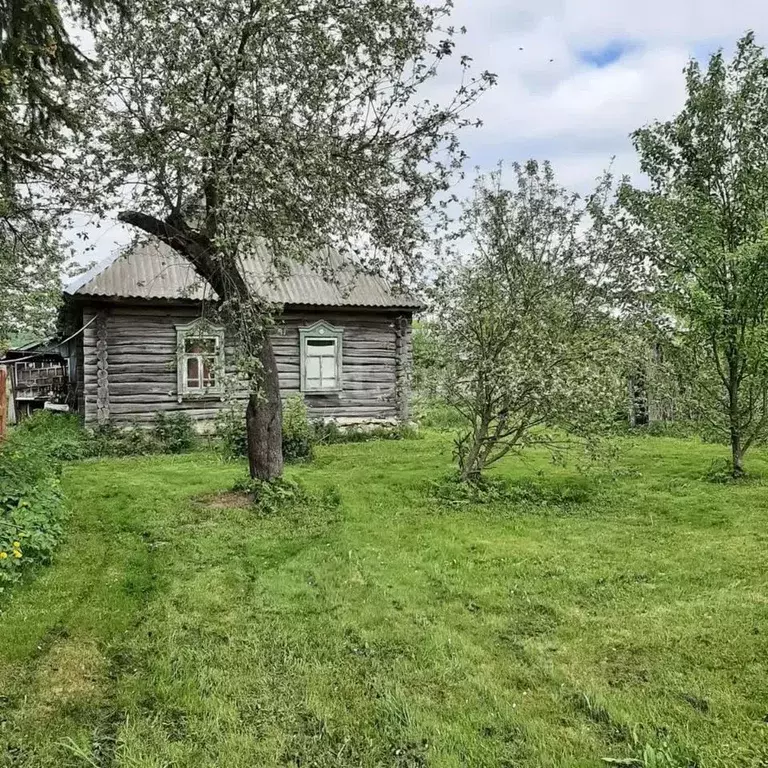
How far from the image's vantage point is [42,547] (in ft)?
18.7

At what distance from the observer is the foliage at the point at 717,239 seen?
8.92 meters

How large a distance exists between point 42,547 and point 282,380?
910 cm

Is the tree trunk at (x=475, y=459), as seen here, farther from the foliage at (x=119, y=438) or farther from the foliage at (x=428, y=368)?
the foliage at (x=119, y=438)

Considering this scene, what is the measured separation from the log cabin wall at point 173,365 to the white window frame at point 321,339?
0.11 m

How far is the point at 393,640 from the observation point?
4160 millimetres

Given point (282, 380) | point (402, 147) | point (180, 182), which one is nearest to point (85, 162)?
point (180, 182)

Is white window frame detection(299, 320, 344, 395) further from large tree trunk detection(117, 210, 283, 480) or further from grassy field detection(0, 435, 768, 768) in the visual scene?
grassy field detection(0, 435, 768, 768)

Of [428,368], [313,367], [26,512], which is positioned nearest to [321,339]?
[313,367]

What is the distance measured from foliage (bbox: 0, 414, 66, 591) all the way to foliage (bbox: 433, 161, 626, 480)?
4.99 m

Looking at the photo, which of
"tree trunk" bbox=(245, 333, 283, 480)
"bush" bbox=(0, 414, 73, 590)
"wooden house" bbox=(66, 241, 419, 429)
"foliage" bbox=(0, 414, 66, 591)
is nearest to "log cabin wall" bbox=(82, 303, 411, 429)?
"wooden house" bbox=(66, 241, 419, 429)

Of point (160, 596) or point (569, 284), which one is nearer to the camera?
point (160, 596)

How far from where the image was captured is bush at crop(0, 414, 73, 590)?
524cm

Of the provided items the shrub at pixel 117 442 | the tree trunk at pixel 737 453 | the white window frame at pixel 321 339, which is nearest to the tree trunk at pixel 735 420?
the tree trunk at pixel 737 453

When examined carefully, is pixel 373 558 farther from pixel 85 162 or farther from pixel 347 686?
pixel 85 162
